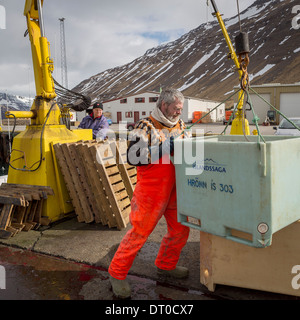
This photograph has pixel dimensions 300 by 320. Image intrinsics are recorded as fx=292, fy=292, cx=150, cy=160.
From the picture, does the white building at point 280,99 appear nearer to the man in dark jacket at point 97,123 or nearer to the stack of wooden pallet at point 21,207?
the man in dark jacket at point 97,123

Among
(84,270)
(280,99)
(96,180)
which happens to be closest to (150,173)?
(84,270)

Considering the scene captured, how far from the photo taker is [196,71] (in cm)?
11662

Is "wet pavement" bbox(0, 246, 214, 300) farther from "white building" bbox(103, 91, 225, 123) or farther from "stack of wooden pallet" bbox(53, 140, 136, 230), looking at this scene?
"white building" bbox(103, 91, 225, 123)

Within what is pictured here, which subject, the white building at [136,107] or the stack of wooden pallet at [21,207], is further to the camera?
the white building at [136,107]

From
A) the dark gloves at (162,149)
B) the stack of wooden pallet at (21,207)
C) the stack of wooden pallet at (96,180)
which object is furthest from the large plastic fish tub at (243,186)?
the stack of wooden pallet at (21,207)

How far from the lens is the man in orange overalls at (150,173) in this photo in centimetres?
276

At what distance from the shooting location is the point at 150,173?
2840mm

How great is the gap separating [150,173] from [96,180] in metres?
1.98

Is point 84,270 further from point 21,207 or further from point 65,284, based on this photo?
point 21,207

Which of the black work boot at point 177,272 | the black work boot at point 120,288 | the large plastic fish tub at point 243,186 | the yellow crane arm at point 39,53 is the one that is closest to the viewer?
the large plastic fish tub at point 243,186

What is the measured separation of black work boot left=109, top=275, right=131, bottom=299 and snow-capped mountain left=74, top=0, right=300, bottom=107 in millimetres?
76314

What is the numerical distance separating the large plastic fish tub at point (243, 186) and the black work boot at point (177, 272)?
0.93m

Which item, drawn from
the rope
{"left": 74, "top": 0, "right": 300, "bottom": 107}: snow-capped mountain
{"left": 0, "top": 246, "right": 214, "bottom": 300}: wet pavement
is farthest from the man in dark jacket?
{"left": 74, "top": 0, "right": 300, "bottom": 107}: snow-capped mountain
